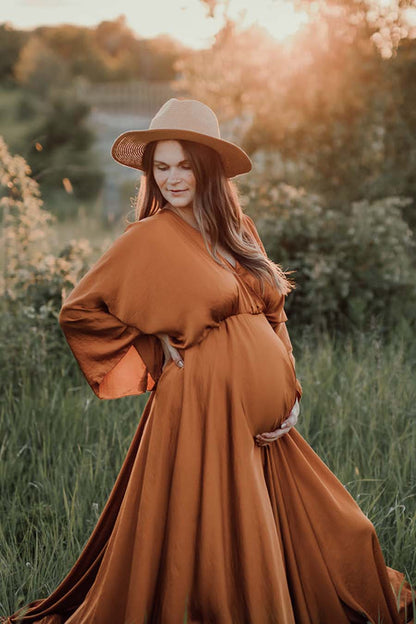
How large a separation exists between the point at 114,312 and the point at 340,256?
3881mm

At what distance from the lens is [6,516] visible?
3270 millimetres

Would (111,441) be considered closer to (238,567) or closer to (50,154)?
(238,567)

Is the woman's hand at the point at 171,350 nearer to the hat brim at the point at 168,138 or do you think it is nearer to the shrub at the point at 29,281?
the hat brim at the point at 168,138

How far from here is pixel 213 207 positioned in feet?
8.09

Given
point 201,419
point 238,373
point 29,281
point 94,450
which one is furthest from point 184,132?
point 29,281

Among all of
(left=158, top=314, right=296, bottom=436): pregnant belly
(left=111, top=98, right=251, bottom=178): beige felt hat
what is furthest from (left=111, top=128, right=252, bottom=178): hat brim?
(left=158, top=314, right=296, bottom=436): pregnant belly

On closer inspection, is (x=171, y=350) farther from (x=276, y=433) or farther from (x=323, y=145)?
(x=323, y=145)

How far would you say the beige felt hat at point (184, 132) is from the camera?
2.36 metres

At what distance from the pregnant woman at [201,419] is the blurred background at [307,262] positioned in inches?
24.0

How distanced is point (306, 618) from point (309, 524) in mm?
322

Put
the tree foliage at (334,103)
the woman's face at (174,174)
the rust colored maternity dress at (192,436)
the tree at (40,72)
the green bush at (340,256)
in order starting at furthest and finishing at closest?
the tree at (40,72) < the tree foliage at (334,103) < the green bush at (340,256) < the woman's face at (174,174) < the rust colored maternity dress at (192,436)

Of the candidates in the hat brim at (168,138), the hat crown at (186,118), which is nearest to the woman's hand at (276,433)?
the hat brim at (168,138)

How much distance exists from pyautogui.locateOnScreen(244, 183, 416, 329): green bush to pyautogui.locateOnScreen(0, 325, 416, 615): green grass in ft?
3.39

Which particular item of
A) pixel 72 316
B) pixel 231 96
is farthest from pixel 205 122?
pixel 231 96
